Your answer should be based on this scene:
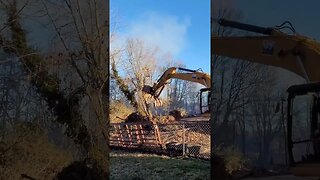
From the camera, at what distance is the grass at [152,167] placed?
7746mm

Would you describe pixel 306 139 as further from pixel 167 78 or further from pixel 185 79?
pixel 167 78

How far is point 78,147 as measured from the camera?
295 inches

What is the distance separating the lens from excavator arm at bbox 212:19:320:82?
261 inches

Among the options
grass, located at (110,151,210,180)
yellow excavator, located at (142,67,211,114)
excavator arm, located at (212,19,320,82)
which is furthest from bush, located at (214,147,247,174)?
excavator arm, located at (212,19,320,82)

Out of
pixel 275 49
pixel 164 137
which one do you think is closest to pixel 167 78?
pixel 164 137

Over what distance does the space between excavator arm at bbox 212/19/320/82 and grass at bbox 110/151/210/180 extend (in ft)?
5.15

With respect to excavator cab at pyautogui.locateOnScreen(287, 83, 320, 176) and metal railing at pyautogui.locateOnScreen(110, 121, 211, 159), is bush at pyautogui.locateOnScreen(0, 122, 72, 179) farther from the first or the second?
excavator cab at pyautogui.locateOnScreen(287, 83, 320, 176)

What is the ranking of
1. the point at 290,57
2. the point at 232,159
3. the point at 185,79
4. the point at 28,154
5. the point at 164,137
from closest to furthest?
the point at 290,57 < the point at 28,154 < the point at 232,159 < the point at 185,79 < the point at 164,137

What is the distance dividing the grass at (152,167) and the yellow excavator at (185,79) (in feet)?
2.49

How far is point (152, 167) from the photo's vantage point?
7.96 metres

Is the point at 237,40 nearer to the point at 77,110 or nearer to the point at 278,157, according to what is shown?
the point at 278,157

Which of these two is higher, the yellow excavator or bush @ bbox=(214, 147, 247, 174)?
the yellow excavator

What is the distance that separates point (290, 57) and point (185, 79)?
1.59 metres

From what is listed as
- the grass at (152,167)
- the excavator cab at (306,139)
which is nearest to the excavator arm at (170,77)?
the grass at (152,167)
